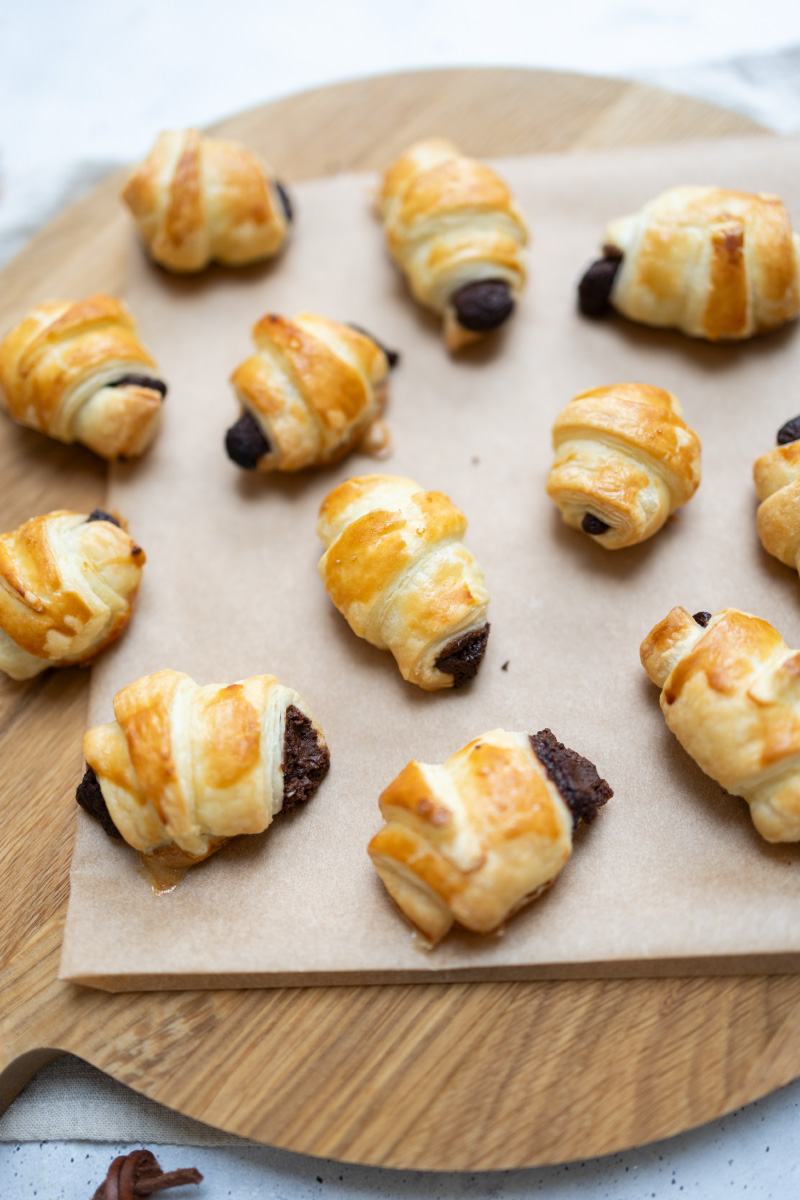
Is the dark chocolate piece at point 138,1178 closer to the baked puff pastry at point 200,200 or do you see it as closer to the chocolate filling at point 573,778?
the chocolate filling at point 573,778

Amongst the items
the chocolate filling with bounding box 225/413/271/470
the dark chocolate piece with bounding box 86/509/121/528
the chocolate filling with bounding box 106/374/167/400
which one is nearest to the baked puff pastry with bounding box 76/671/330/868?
the dark chocolate piece with bounding box 86/509/121/528

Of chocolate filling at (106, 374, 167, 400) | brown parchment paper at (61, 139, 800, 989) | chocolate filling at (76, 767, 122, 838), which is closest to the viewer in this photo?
brown parchment paper at (61, 139, 800, 989)

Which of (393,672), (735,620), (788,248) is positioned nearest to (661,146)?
(788,248)

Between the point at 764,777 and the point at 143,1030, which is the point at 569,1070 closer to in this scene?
the point at 764,777

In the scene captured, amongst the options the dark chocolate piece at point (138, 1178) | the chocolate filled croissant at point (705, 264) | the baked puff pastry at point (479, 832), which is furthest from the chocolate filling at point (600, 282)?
the dark chocolate piece at point (138, 1178)

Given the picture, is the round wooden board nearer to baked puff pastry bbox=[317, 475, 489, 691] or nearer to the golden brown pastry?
baked puff pastry bbox=[317, 475, 489, 691]

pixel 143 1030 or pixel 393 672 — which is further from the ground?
pixel 393 672
